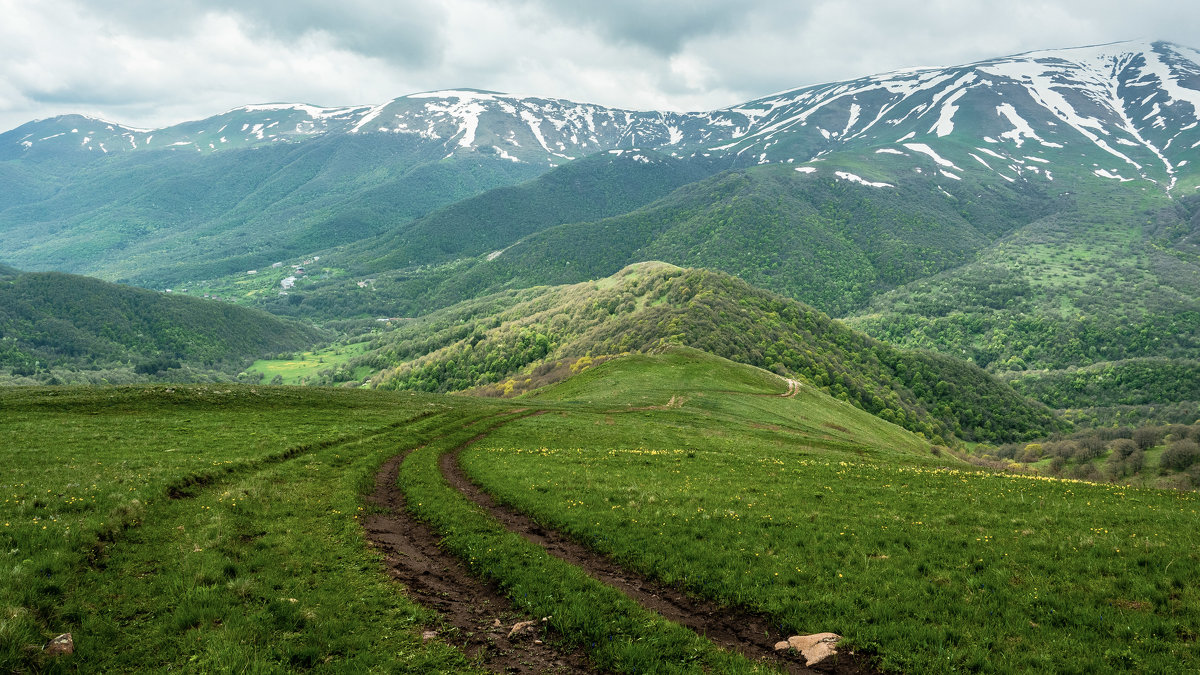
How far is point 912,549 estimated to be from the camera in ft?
53.5

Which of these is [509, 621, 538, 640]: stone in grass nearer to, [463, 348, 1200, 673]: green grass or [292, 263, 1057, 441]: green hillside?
[463, 348, 1200, 673]: green grass

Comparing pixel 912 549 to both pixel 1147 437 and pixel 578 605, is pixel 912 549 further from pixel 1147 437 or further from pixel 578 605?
pixel 1147 437

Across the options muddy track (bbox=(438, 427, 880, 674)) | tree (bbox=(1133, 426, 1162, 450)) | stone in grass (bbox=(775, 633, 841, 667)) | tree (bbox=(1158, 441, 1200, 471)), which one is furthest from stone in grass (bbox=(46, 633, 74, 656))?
tree (bbox=(1133, 426, 1162, 450))

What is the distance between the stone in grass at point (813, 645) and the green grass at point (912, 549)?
0.38 metres

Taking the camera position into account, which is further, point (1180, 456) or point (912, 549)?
point (1180, 456)

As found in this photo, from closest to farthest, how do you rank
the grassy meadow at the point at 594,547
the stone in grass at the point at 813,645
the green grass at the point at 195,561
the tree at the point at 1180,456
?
the green grass at the point at 195,561 → the grassy meadow at the point at 594,547 → the stone in grass at the point at 813,645 → the tree at the point at 1180,456

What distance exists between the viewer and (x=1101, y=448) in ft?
307

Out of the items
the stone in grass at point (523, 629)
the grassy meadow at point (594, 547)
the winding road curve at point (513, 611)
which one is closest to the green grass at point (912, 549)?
the grassy meadow at point (594, 547)

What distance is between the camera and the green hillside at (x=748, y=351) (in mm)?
112250

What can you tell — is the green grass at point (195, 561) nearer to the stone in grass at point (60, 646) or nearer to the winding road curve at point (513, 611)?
the stone in grass at point (60, 646)

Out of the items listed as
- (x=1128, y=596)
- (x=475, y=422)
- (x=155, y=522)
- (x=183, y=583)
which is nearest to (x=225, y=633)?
(x=183, y=583)

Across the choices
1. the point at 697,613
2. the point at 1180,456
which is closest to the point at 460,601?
the point at 697,613

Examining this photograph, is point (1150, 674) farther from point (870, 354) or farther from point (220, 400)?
point (870, 354)

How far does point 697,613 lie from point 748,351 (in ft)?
334
